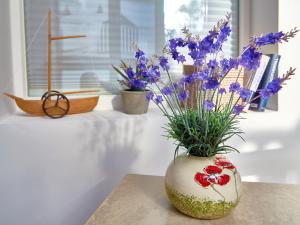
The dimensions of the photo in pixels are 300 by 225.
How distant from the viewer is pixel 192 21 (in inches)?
63.1

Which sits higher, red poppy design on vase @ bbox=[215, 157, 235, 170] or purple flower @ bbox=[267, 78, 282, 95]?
purple flower @ bbox=[267, 78, 282, 95]

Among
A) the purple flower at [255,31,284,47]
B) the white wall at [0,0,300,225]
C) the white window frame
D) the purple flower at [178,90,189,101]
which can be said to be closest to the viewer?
the purple flower at [255,31,284,47]

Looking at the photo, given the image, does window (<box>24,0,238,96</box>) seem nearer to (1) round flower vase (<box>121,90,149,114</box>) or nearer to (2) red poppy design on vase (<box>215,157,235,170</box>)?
(1) round flower vase (<box>121,90,149,114</box>)

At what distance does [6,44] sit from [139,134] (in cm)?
68

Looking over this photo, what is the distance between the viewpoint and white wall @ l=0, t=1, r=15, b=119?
4.48ft

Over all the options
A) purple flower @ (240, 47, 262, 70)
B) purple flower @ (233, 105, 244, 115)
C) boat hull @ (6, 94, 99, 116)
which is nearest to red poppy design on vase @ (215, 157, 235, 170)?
purple flower @ (233, 105, 244, 115)

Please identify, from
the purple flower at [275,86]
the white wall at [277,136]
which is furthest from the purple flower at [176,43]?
the white wall at [277,136]

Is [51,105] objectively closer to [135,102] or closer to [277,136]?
[135,102]

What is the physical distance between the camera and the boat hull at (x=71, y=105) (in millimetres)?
1369

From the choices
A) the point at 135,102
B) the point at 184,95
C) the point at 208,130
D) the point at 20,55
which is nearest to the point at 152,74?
the point at 184,95

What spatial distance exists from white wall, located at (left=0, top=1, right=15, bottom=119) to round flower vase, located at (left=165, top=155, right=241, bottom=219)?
84 centimetres

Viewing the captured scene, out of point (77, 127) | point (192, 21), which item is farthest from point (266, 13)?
point (77, 127)

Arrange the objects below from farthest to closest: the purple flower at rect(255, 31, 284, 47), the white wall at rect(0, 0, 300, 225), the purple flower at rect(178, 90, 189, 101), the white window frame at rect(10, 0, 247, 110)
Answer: the white window frame at rect(10, 0, 247, 110), the white wall at rect(0, 0, 300, 225), the purple flower at rect(178, 90, 189, 101), the purple flower at rect(255, 31, 284, 47)

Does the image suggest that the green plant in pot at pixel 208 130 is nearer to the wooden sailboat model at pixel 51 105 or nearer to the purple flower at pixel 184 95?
the purple flower at pixel 184 95
